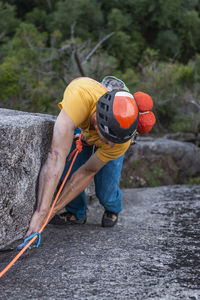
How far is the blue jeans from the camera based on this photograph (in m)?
2.66

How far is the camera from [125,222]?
3076 mm

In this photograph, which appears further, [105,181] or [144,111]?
[105,181]

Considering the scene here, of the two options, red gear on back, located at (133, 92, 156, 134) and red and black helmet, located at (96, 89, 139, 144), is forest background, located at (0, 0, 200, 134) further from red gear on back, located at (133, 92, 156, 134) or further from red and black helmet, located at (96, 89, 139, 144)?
red and black helmet, located at (96, 89, 139, 144)

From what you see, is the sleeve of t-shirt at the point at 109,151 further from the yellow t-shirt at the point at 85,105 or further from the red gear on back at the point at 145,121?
the red gear on back at the point at 145,121

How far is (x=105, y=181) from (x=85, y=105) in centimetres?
79

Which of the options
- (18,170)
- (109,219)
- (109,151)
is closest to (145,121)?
(109,151)

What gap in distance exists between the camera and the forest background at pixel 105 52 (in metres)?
6.69

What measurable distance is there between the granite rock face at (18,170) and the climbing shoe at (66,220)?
611 millimetres

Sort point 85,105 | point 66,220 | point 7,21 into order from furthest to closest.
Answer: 1. point 7,21
2. point 66,220
3. point 85,105

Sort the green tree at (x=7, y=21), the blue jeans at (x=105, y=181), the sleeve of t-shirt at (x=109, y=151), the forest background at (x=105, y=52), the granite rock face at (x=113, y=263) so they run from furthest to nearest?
1. the green tree at (x=7, y=21)
2. the forest background at (x=105, y=52)
3. the blue jeans at (x=105, y=181)
4. the sleeve of t-shirt at (x=109, y=151)
5. the granite rock face at (x=113, y=263)

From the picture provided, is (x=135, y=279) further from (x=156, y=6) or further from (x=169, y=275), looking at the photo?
(x=156, y=6)

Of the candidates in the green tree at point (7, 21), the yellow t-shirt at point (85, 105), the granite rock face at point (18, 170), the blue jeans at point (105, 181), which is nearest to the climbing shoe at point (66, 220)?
the blue jeans at point (105, 181)

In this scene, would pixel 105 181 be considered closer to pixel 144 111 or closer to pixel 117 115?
pixel 144 111

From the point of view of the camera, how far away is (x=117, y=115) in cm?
197
